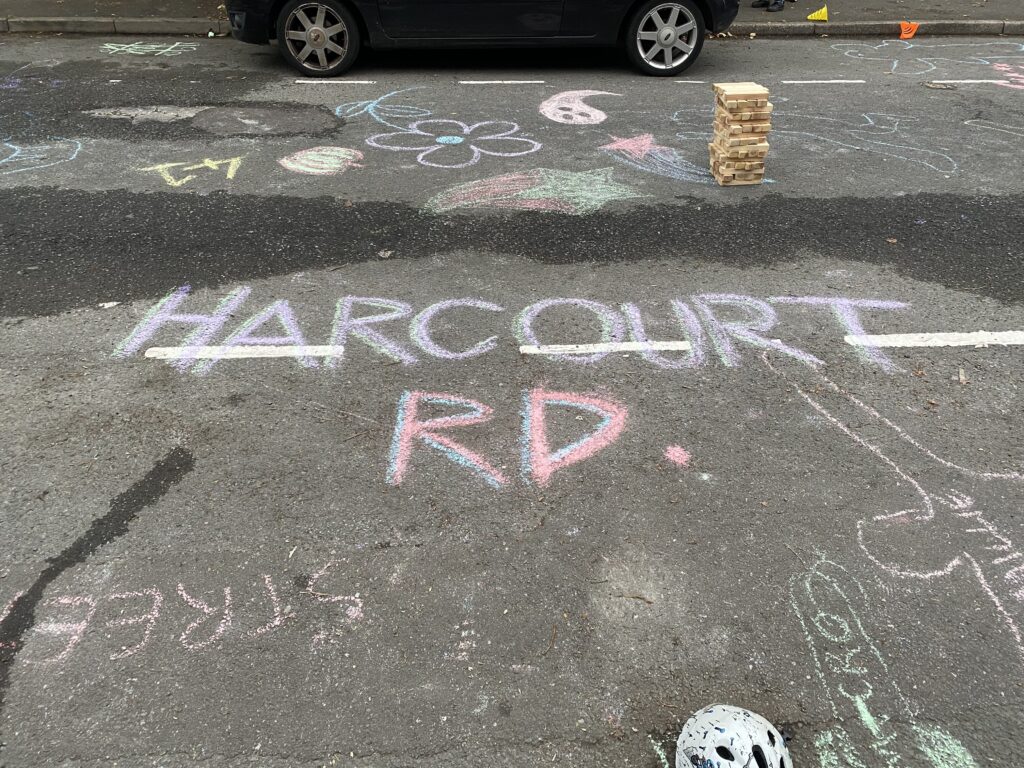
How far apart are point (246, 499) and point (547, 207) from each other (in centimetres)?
338

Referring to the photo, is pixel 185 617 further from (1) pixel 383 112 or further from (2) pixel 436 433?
(1) pixel 383 112

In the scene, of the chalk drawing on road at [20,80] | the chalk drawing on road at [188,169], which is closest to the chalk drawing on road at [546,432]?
the chalk drawing on road at [188,169]

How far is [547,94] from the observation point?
7930 mm

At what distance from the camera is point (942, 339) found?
3977 mm

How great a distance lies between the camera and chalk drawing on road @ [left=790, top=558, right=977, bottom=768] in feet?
6.95

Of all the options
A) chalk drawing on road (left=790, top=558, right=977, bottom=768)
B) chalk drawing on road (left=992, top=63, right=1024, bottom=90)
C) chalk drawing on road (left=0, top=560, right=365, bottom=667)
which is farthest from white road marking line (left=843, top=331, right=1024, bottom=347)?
chalk drawing on road (left=992, top=63, right=1024, bottom=90)

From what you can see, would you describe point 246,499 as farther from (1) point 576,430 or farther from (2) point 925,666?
(2) point 925,666

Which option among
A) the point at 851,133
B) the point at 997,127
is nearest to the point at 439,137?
the point at 851,133

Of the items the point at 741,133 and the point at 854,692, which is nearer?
the point at 854,692

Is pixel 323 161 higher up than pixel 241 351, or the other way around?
pixel 323 161

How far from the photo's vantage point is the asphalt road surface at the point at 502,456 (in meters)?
2.25

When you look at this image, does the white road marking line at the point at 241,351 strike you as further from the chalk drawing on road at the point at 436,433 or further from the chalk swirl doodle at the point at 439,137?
the chalk swirl doodle at the point at 439,137

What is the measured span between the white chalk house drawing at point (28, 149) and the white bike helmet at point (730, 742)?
259 inches

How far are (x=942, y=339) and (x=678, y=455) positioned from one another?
1.91 m
